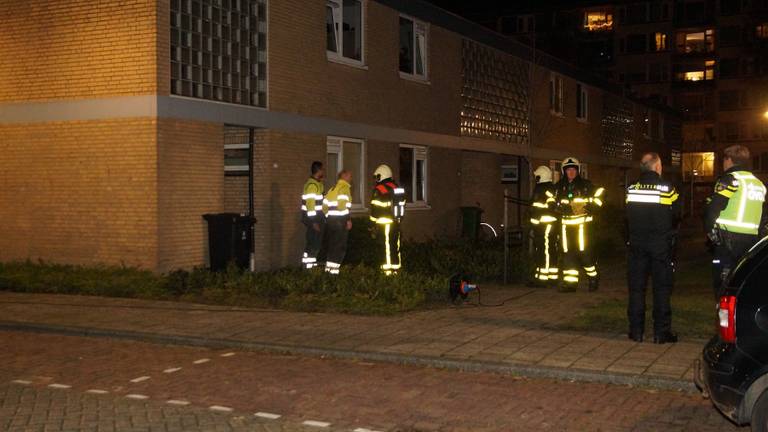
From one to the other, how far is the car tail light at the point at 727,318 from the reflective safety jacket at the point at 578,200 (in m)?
7.50

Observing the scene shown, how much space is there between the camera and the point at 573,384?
7.78 metres

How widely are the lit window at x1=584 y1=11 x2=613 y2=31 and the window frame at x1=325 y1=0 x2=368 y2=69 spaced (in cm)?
6348

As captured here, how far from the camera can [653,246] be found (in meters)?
8.98

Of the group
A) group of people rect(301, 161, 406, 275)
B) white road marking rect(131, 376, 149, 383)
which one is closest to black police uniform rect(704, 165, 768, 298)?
white road marking rect(131, 376, 149, 383)

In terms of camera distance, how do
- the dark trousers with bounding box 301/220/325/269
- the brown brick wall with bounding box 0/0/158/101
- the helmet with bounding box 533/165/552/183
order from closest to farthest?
the helmet with bounding box 533/165/552/183 < the brown brick wall with bounding box 0/0/158/101 < the dark trousers with bounding box 301/220/325/269

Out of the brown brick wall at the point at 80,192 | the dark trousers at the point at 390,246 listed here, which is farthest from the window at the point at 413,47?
the brown brick wall at the point at 80,192

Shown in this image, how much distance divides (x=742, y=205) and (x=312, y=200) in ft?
27.2

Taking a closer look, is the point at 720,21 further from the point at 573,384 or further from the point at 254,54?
the point at 573,384

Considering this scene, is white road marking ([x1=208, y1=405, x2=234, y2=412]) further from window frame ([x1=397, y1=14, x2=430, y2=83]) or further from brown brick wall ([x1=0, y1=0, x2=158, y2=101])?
window frame ([x1=397, y1=14, x2=430, y2=83])

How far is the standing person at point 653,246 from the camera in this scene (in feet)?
29.6

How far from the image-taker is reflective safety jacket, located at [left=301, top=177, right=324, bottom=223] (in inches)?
593

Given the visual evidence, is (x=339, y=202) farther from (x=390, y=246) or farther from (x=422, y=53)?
(x=422, y=53)

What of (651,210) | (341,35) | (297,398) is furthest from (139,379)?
(341,35)

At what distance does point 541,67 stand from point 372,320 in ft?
65.6
